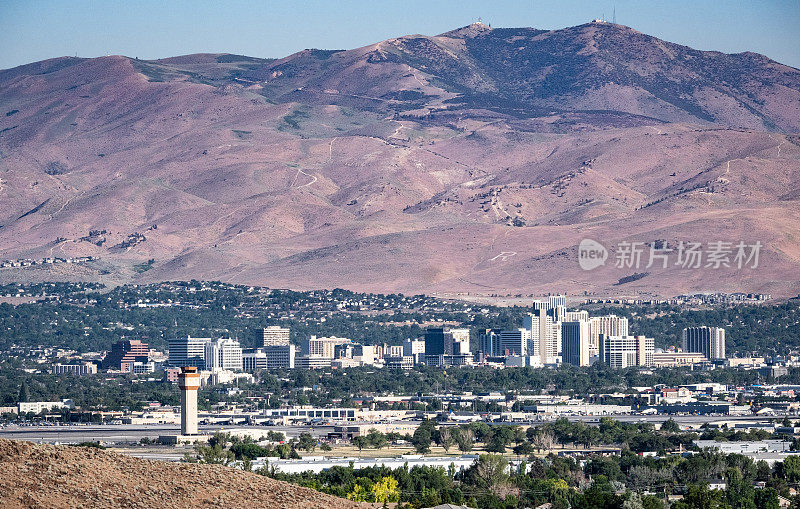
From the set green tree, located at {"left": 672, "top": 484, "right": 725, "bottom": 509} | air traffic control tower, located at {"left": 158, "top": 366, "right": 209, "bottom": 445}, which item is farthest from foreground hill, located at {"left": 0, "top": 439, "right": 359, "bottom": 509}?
air traffic control tower, located at {"left": 158, "top": 366, "right": 209, "bottom": 445}

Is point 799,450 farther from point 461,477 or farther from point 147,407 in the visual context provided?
point 147,407

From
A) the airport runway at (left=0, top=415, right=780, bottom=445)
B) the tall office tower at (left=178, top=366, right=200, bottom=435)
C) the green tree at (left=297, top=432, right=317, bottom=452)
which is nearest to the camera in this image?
the green tree at (left=297, top=432, right=317, bottom=452)

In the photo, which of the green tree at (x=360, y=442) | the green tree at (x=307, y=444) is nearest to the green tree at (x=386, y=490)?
the green tree at (x=307, y=444)

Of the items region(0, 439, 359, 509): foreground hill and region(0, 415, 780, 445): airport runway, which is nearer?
region(0, 439, 359, 509): foreground hill

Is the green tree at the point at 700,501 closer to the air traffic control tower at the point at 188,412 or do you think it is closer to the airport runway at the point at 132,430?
the air traffic control tower at the point at 188,412

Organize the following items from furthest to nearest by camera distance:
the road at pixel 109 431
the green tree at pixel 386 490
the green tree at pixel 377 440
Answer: the green tree at pixel 377 440, the road at pixel 109 431, the green tree at pixel 386 490

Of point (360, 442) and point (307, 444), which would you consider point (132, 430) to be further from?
point (307, 444)

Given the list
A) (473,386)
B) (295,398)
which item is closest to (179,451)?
(295,398)

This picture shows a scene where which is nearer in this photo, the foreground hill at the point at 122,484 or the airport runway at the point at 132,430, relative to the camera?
the foreground hill at the point at 122,484

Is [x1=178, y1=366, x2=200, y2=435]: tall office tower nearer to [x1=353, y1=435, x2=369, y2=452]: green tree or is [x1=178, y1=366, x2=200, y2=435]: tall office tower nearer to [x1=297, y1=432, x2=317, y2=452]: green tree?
[x1=297, y1=432, x2=317, y2=452]: green tree
